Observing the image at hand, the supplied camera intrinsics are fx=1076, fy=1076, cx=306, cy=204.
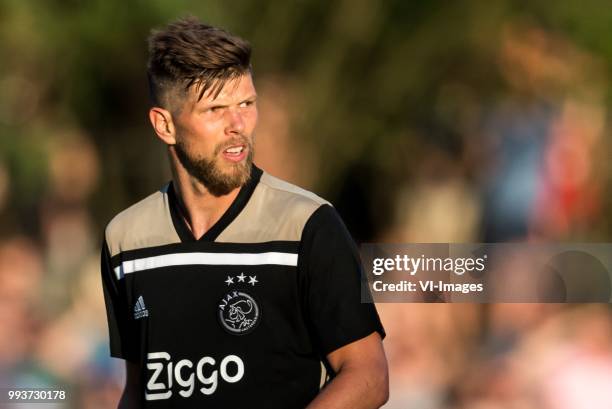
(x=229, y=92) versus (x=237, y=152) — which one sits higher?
(x=229, y=92)

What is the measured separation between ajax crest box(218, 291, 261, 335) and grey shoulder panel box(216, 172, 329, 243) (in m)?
0.15

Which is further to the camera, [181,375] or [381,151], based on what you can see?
[381,151]

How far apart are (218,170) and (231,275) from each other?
0.25 meters

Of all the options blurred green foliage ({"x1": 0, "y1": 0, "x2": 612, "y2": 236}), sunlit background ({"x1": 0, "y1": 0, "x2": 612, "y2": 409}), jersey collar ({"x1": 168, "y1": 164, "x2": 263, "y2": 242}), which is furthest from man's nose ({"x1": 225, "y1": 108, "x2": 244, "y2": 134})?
blurred green foliage ({"x1": 0, "y1": 0, "x2": 612, "y2": 236})

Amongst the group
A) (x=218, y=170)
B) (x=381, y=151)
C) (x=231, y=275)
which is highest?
(x=381, y=151)

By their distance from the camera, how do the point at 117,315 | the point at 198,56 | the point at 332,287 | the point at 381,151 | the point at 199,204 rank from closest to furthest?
1. the point at 332,287
2. the point at 198,56
3. the point at 199,204
4. the point at 117,315
5. the point at 381,151

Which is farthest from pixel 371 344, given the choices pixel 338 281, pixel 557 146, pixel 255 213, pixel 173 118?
pixel 557 146

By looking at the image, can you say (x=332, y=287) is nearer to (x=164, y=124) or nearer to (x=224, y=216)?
(x=224, y=216)

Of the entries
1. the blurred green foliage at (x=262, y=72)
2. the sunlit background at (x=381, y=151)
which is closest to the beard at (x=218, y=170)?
the sunlit background at (x=381, y=151)

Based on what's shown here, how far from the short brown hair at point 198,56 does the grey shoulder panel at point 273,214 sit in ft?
0.91

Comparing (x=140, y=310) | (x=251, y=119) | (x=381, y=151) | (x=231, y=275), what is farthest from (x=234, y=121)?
(x=381, y=151)

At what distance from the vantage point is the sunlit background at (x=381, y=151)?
5.03 meters

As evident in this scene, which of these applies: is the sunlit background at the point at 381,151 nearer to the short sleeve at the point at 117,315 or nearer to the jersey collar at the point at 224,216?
the short sleeve at the point at 117,315

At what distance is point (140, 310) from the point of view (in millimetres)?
2600
